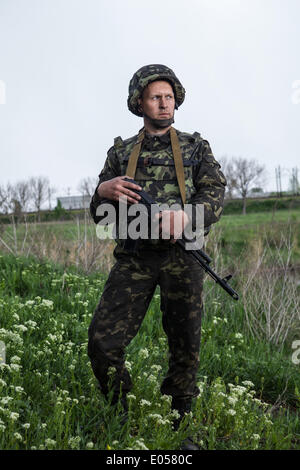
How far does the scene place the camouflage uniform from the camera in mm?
2973

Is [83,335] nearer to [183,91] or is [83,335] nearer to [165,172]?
[165,172]

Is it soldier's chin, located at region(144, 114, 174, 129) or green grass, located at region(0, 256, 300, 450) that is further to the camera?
soldier's chin, located at region(144, 114, 174, 129)

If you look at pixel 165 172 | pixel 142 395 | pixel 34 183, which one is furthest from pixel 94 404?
pixel 34 183

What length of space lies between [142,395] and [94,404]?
0.35 m

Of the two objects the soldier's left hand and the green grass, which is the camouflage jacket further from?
the green grass

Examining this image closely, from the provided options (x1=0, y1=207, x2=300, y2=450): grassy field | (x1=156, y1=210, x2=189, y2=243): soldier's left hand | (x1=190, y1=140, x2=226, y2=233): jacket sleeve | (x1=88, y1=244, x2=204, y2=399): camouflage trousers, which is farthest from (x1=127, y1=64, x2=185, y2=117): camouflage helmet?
(x1=0, y1=207, x2=300, y2=450): grassy field

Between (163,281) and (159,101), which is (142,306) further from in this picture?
(159,101)

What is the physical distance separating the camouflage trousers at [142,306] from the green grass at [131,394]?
0.89 ft

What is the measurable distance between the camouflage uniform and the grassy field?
283 millimetres

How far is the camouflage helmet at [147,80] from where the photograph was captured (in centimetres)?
309

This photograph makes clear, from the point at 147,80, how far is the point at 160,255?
110cm

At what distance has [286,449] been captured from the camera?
302 centimetres
